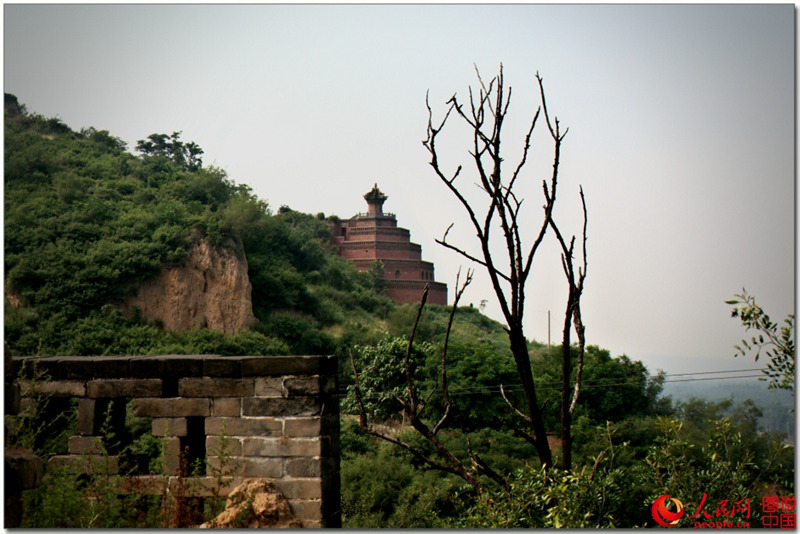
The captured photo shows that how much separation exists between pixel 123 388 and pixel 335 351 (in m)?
25.1

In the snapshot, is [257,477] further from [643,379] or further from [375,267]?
[375,267]

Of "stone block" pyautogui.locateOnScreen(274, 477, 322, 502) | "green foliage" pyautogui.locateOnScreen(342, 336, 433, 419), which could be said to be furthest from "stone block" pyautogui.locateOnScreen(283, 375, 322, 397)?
"green foliage" pyautogui.locateOnScreen(342, 336, 433, 419)

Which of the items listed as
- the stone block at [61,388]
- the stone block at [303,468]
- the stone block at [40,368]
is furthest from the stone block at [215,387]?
the stone block at [40,368]

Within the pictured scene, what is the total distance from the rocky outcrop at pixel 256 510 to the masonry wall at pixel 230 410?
0.23 ft

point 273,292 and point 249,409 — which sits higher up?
point 273,292

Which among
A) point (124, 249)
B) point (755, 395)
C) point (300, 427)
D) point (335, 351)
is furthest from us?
point (335, 351)

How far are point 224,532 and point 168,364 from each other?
3.79 feet

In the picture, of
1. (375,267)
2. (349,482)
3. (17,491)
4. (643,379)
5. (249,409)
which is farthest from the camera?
(375,267)

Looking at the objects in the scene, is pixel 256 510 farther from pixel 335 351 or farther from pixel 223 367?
pixel 335 351

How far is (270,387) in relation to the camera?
4.85 metres

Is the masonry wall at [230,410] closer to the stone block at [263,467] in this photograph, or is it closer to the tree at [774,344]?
the stone block at [263,467]

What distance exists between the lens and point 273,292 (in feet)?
107

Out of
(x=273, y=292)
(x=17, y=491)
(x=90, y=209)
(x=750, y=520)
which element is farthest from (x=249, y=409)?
(x=273, y=292)

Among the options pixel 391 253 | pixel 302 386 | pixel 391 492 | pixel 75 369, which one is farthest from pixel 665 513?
pixel 391 253
